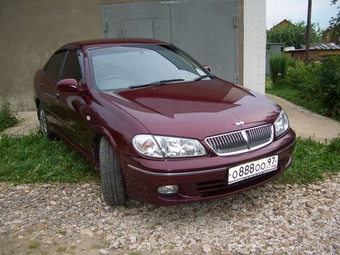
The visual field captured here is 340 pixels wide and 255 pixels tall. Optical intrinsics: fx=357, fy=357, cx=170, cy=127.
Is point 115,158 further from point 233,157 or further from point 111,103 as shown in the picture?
point 233,157

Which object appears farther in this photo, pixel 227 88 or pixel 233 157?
pixel 227 88

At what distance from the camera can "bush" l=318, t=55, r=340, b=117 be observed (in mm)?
6039

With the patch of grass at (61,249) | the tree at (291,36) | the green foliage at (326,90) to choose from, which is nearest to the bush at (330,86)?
the green foliage at (326,90)

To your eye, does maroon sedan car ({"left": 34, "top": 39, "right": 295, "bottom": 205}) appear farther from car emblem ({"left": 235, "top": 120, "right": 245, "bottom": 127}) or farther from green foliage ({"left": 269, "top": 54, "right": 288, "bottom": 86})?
green foliage ({"left": 269, "top": 54, "right": 288, "bottom": 86})

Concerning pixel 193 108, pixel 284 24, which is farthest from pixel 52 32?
pixel 284 24

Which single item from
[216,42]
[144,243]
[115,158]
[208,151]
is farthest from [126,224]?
[216,42]

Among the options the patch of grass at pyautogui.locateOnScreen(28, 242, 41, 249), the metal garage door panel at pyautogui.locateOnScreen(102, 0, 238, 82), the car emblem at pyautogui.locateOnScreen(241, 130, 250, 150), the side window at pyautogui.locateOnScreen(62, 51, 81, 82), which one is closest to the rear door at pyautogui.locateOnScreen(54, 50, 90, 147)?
the side window at pyautogui.locateOnScreen(62, 51, 81, 82)

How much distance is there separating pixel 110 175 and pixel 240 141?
1121mm

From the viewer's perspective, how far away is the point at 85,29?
23.4ft

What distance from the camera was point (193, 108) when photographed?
117 inches

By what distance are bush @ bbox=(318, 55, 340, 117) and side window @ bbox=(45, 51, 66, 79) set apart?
14.2ft

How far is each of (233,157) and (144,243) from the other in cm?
94

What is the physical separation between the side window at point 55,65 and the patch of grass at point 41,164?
0.97 meters

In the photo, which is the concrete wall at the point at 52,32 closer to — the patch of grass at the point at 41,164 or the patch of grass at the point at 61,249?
the patch of grass at the point at 41,164
